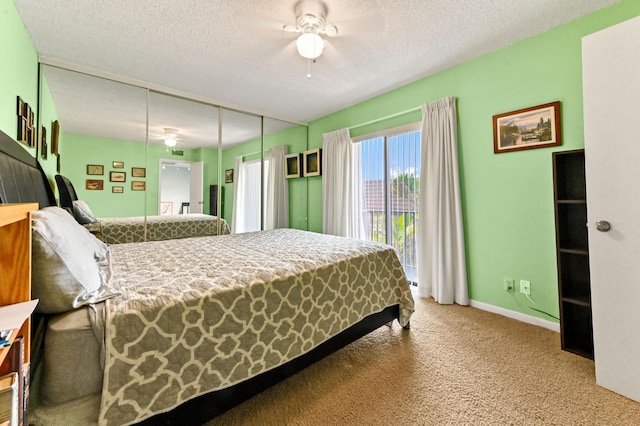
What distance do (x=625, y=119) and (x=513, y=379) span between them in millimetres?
1631

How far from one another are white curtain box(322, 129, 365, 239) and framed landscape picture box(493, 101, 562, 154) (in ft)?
5.80

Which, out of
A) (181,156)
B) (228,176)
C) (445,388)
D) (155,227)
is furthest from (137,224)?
(445,388)

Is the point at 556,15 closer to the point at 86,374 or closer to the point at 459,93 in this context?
the point at 459,93

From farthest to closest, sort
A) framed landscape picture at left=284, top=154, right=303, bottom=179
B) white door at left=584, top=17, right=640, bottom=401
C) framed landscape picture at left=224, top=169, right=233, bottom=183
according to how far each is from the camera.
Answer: framed landscape picture at left=284, top=154, right=303, bottom=179 < framed landscape picture at left=224, top=169, right=233, bottom=183 < white door at left=584, top=17, right=640, bottom=401

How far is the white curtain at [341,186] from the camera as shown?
12.7 feet

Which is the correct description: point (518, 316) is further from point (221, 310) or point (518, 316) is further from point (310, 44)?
point (310, 44)

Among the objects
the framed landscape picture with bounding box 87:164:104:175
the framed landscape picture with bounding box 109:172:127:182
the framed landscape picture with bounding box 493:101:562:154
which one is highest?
the framed landscape picture with bounding box 493:101:562:154

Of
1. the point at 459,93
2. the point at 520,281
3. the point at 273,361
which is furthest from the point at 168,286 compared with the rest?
the point at 459,93

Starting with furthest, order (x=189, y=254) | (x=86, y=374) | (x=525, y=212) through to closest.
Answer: (x=525, y=212)
(x=189, y=254)
(x=86, y=374)

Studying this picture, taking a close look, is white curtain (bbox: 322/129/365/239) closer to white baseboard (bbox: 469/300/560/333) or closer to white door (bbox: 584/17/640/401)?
white baseboard (bbox: 469/300/560/333)

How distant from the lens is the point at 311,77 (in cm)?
302

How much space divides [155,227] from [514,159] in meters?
3.85

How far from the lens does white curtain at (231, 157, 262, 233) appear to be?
3.91m

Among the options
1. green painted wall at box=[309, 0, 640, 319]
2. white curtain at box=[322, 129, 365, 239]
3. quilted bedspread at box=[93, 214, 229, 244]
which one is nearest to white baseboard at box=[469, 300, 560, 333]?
green painted wall at box=[309, 0, 640, 319]
